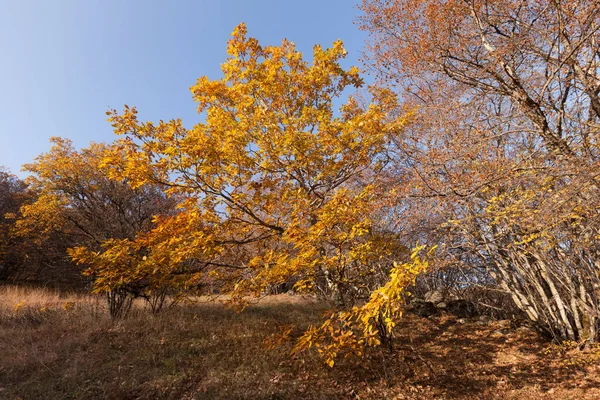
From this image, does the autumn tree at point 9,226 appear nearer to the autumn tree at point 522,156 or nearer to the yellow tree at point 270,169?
the yellow tree at point 270,169

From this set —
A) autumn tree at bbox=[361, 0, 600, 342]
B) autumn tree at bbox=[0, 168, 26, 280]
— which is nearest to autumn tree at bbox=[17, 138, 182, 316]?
autumn tree at bbox=[0, 168, 26, 280]

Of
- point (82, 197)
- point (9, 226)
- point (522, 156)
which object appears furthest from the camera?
point (9, 226)

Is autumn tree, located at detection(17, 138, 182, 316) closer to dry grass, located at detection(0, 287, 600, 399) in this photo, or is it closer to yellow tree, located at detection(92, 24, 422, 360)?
dry grass, located at detection(0, 287, 600, 399)

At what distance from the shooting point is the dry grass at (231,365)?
5215 millimetres

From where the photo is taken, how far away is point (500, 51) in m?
5.43

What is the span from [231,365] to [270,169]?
412 centimetres

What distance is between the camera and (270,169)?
5840mm

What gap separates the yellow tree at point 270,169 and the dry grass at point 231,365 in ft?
5.20

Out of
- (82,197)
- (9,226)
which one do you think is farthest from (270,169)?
(9,226)

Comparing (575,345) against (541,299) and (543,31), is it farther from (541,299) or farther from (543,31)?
(543,31)

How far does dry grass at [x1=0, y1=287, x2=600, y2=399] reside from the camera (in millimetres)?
5215

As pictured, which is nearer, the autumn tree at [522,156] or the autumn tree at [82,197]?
the autumn tree at [522,156]

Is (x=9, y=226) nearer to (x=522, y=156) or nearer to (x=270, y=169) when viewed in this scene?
(x=270, y=169)

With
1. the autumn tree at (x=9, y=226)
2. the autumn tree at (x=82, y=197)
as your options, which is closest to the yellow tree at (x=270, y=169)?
the autumn tree at (x=82, y=197)
